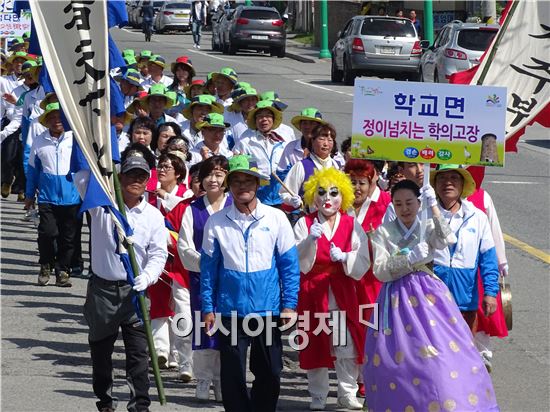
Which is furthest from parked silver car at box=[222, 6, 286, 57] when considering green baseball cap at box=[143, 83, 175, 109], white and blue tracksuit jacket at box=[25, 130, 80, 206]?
white and blue tracksuit jacket at box=[25, 130, 80, 206]

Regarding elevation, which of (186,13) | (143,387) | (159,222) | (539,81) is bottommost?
(186,13)

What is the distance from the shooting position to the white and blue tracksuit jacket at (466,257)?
953cm

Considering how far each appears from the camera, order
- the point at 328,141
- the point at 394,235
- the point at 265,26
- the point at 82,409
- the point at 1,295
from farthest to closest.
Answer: the point at 265,26 → the point at 1,295 → the point at 328,141 → the point at 82,409 → the point at 394,235

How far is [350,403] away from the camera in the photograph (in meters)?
9.78

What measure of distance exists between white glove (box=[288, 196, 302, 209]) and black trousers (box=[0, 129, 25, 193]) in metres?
8.68

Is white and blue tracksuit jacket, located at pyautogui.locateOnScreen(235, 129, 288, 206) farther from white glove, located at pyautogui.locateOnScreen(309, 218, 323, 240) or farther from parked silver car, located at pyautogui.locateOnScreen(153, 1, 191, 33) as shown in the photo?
parked silver car, located at pyautogui.locateOnScreen(153, 1, 191, 33)

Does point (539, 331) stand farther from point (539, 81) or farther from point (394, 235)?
point (394, 235)

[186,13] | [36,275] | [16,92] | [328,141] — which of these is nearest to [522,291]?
[328,141]

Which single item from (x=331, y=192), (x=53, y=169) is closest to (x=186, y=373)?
(x=331, y=192)

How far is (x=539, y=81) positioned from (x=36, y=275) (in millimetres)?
6613

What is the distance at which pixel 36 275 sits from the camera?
14.6 m

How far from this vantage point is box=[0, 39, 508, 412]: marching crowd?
8.37 meters

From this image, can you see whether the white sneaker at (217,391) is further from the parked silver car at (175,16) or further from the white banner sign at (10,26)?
the parked silver car at (175,16)

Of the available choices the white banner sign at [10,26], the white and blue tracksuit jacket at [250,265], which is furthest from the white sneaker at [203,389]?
the white banner sign at [10,26]
